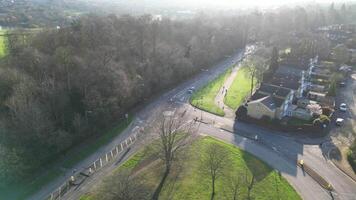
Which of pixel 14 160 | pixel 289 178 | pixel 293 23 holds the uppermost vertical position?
pixel 293 23

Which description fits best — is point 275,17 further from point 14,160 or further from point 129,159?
point 14,160

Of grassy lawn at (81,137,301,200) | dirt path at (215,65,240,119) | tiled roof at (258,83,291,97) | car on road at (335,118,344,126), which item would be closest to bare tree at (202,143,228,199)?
grassy lawn at (81,137,301,200)

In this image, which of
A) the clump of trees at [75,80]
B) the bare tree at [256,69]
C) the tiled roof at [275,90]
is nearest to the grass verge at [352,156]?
the tiled roof at [275,90]

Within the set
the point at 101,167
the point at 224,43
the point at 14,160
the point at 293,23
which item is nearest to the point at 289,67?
the point at 224,43

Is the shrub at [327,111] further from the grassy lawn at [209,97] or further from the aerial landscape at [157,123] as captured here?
the grassy lawn at [209,97]

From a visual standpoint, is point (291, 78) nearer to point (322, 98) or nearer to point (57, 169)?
point (322, 98)

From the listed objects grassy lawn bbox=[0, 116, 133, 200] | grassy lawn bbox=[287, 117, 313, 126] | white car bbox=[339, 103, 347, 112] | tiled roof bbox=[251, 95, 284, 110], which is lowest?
grassy lawn bbox=[0, 116, 133, 200]

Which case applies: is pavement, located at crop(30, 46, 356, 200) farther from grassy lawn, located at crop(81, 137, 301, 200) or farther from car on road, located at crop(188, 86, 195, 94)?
car on road, located at crop(188, 86, 195, 94)
